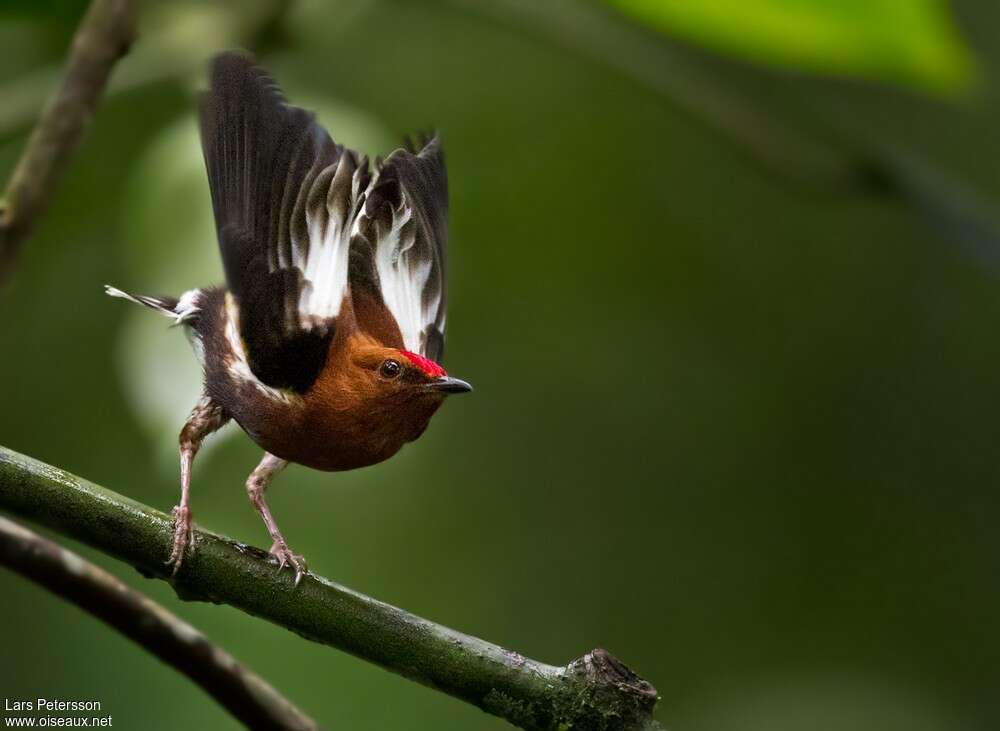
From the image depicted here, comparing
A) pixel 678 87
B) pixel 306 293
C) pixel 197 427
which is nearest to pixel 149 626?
pixel 306 293

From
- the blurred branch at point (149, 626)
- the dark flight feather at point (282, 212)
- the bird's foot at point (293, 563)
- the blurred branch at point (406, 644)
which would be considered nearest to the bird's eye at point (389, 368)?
the dark flight feather at point (282, 212)

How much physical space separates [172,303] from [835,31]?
5.51ft

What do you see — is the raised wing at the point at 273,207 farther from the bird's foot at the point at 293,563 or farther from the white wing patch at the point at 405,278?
the bird's foot at the point at 293,563

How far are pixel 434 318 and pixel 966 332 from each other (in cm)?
468

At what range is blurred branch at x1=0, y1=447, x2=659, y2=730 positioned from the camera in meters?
1.87

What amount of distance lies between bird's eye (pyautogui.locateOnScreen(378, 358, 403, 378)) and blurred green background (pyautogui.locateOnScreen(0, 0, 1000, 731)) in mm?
1510

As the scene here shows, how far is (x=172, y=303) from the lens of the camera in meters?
2.55

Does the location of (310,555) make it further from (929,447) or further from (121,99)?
(929,447)

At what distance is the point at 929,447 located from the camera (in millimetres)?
6562

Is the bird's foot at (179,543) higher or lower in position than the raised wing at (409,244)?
lower

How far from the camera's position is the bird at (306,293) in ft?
7.00

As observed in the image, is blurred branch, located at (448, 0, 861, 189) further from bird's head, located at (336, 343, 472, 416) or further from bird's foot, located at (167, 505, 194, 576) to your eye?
bird's foot, located at (167, 505, 194, 576)

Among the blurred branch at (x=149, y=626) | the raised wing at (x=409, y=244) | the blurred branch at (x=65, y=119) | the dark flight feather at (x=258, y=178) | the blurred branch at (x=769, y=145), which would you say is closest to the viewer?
the blurred branch at (x=149, y=626)

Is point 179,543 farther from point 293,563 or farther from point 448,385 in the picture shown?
point 448,385
